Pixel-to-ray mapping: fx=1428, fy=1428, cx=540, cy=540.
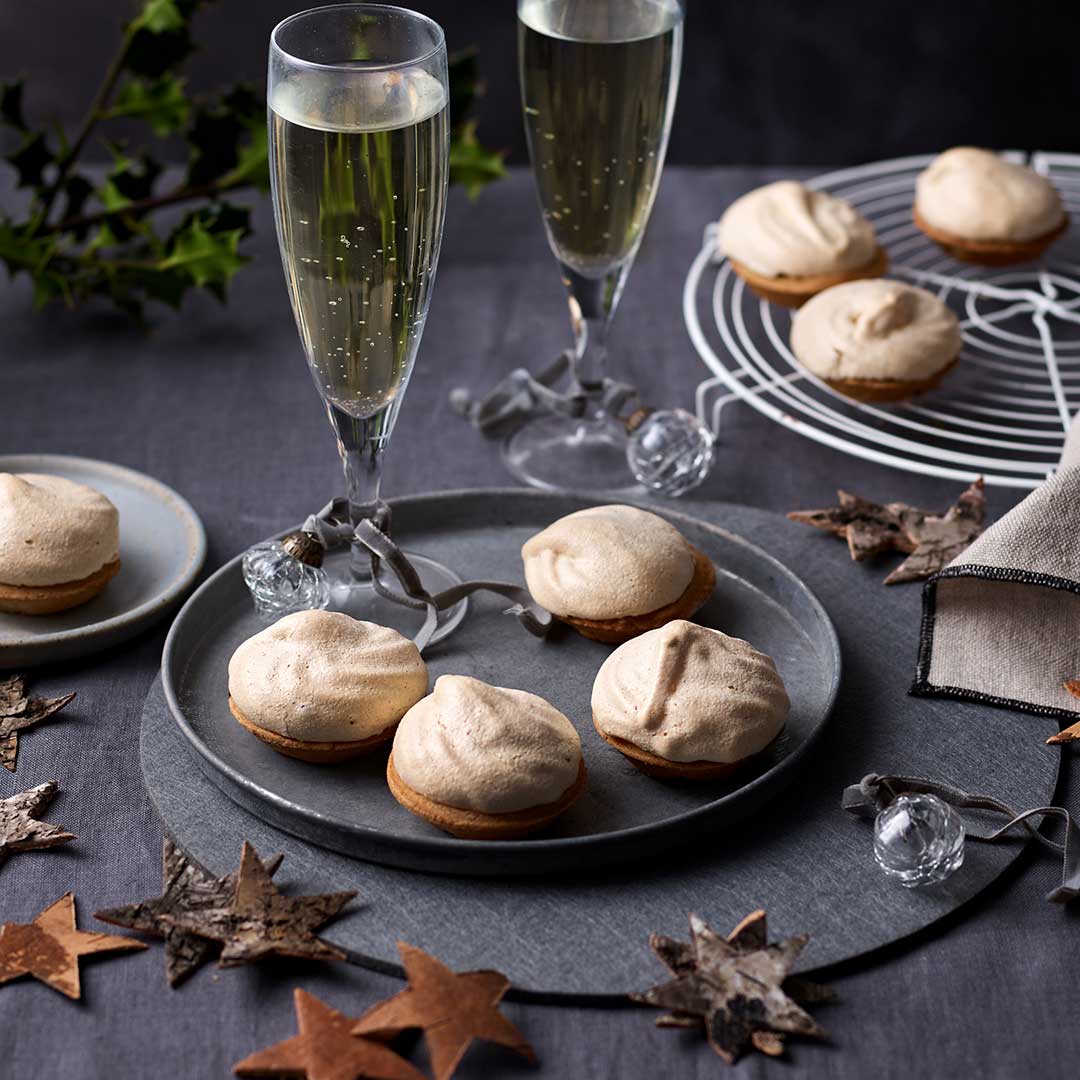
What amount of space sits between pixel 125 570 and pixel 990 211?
95 cm

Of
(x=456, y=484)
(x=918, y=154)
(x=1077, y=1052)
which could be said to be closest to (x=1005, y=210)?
(x=456, y=484)

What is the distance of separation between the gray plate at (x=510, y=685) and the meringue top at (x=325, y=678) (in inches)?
1.4

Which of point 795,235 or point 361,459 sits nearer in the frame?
point 361,459

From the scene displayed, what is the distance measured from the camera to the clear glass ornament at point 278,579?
1.00 meters

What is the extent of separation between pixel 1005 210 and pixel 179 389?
2.84 ft

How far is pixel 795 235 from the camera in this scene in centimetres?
143

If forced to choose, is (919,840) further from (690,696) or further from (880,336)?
(880,336)

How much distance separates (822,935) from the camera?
2.59 feet

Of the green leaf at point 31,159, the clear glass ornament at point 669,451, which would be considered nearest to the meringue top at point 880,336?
the clear glass ornament at point 669,451

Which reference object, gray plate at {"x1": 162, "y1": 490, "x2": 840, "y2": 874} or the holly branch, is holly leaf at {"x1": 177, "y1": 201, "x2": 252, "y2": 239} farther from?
gray plate at {"x1": 162, "y1": 490, "x2": 840, "y2": 874}

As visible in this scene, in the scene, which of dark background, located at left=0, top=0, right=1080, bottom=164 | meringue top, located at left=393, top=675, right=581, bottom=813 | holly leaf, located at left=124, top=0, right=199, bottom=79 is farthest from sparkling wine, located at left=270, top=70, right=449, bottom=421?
dark background, located at left=0, top=0, right=1080, bottom=164

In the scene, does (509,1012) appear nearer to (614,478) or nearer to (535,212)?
(614,478)

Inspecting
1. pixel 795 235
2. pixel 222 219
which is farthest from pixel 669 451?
pixel 222 219

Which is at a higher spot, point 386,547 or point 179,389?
point 386,547
